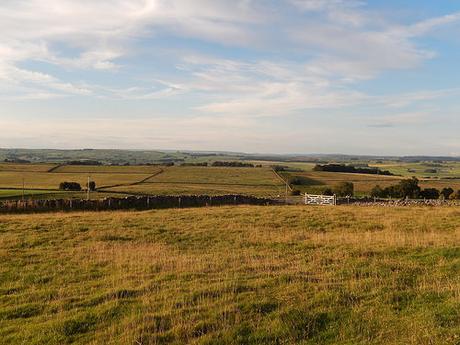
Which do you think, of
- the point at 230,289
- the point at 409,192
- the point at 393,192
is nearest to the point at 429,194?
the point at 409,192

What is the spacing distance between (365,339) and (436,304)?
255cm

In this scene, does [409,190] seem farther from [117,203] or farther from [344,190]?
[117,203]

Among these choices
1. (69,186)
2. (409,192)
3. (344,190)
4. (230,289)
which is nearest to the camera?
(230,289)

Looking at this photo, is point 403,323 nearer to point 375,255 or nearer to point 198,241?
point 375,255

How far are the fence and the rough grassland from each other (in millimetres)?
16351

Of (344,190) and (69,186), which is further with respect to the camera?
(69,186)

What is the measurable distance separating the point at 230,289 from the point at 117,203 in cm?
2923

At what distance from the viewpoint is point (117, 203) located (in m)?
37.8

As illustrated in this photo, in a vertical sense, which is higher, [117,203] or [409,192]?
[117,203]

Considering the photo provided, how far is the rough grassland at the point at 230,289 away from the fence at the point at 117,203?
1635 centimetres

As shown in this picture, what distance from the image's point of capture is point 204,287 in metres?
10.2

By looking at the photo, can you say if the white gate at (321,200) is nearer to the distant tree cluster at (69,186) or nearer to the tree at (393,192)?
the tree at (393,192)

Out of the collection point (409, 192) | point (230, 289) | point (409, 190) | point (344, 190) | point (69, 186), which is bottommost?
point (69, 186)

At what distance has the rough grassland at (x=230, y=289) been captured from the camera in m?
7.61
